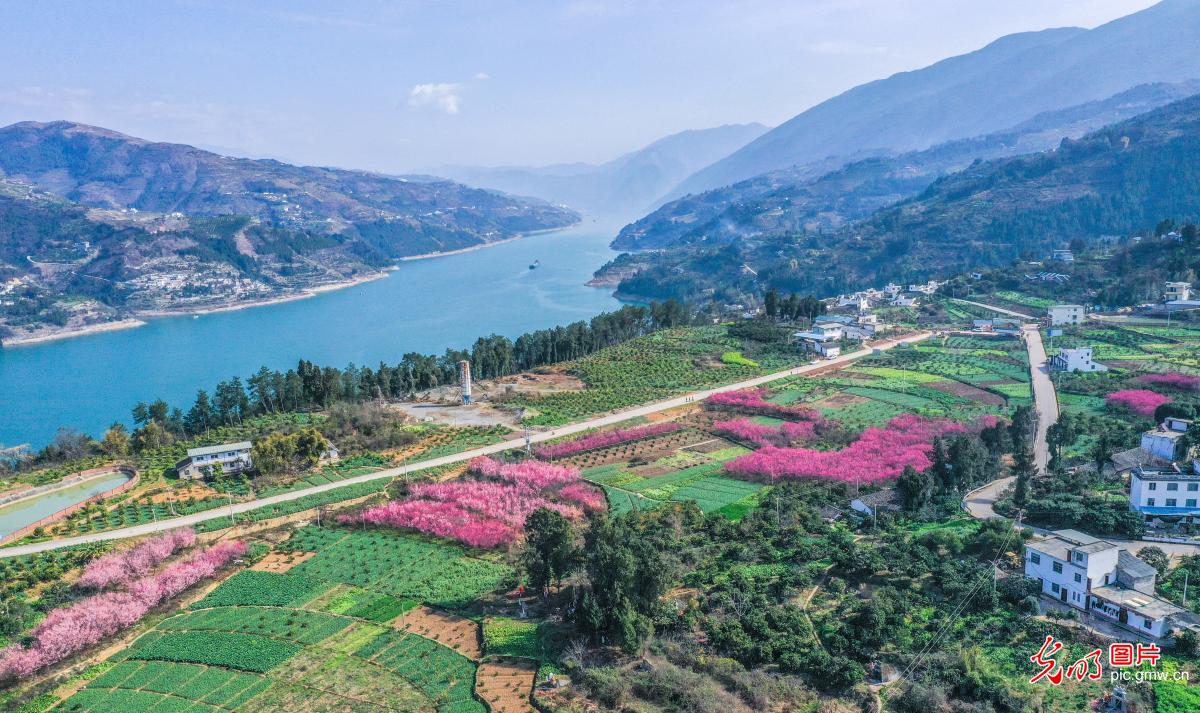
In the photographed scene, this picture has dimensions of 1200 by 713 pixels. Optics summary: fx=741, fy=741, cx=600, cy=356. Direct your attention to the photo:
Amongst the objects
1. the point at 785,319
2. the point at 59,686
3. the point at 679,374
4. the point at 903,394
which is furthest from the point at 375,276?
the point at 59,686

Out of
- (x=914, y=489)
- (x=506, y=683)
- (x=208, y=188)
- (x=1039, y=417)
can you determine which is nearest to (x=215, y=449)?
(x=506, y=683)

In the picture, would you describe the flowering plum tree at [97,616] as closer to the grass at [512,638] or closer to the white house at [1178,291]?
the grass at [512,638]

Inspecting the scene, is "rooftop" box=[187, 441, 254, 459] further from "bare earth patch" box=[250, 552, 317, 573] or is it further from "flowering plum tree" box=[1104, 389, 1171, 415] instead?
"flowering plum tree" box=[1104, 389, 1171, 415]

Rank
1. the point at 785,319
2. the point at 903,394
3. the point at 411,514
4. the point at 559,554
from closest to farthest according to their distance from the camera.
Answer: the point at 559,554 < the point at 411,514 < the point at 903,394 < the point at 785,319

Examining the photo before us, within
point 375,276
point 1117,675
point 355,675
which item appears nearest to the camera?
point 1117,675

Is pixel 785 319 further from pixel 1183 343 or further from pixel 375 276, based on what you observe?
pixel 375 276

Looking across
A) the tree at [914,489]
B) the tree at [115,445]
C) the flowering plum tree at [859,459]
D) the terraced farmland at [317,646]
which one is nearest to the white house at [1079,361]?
the flowering plum tree at [859,459]

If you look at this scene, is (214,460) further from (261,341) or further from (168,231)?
(168,231)
